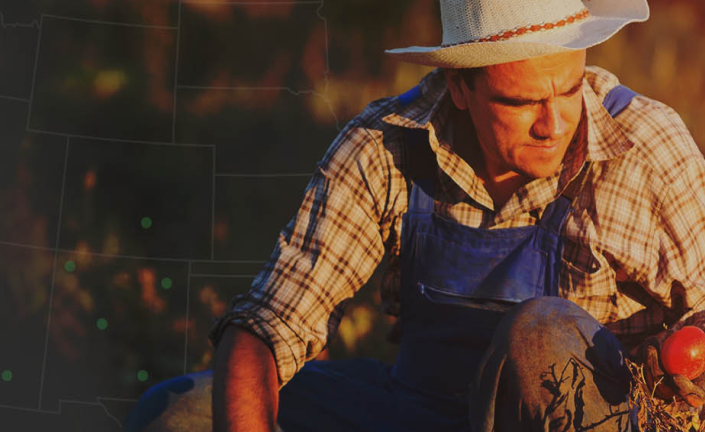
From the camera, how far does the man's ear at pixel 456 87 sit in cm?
280

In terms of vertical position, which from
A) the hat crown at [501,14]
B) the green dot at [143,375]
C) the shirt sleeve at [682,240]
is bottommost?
the green dot at [143,375]

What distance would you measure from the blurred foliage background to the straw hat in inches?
60.5

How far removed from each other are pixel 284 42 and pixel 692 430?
Answer: 222cm

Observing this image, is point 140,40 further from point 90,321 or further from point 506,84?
point 506,84

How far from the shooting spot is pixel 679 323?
2549mm

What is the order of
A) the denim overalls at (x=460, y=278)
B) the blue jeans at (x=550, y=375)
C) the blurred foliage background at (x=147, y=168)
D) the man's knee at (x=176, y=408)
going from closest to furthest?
the blue jeans at (x=550, y=375)
the denim overalls at (x=460, y=278)
the man's knee at (x=176, y=408)
the blurred foliage background at (x=147, y=168)

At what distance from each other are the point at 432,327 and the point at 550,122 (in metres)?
0.59

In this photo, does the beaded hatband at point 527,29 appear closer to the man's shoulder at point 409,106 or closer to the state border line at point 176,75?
the man's shoulder at point 409,106

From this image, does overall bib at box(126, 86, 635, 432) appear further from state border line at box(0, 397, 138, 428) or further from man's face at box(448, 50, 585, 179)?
state border line at box(0, 397, 138, 428)

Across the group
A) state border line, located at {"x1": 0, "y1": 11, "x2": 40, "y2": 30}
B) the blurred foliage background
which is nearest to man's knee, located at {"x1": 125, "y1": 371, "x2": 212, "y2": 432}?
the blurred foliage background

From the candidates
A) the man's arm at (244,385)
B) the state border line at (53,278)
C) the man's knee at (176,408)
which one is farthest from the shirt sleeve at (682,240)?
the state border line at (53,278)

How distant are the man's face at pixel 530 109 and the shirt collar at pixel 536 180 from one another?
0.05 meters

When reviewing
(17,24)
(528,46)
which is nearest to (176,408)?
(528,46)

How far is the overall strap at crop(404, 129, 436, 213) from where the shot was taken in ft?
9.40
